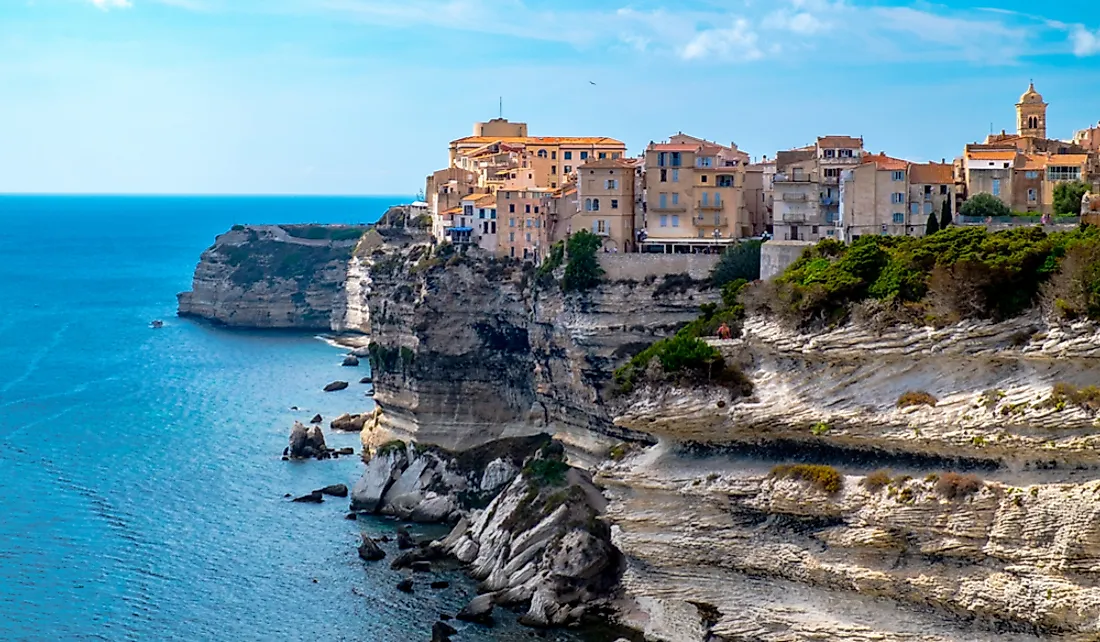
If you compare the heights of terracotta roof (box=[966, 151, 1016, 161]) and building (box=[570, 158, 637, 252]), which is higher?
terracotta roof (box=[966, 151, 1016, 161])

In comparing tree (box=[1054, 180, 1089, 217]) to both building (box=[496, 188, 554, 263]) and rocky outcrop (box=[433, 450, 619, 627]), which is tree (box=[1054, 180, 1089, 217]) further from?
building (box=[496, 188, 554, 263])

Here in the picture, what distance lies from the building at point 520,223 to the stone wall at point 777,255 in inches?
429

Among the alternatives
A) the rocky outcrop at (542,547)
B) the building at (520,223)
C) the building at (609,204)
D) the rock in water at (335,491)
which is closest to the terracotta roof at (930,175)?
the building at (609,204)

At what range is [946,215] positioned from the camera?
4903 cm

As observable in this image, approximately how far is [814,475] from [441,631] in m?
11.0

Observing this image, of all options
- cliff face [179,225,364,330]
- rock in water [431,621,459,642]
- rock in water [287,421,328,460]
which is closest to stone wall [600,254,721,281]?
rock in water [431,621,459,642]

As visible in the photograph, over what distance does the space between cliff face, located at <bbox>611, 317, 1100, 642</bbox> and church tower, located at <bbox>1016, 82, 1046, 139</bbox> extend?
25.2m

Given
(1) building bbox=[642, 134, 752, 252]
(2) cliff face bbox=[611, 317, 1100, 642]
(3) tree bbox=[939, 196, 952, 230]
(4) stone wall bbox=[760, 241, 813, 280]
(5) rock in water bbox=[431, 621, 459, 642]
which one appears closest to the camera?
(2) cliff face bbox=[611, 317, 1100, 642]

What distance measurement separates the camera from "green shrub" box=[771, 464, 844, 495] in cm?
3962

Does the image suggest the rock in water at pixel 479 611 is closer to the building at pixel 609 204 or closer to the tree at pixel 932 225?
the building at pixel 609 204

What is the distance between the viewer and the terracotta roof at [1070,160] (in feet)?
171

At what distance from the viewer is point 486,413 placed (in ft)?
192

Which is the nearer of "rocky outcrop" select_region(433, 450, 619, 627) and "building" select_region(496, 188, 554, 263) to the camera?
"rocky outcrop" select_region(433, 450, 619, 627)

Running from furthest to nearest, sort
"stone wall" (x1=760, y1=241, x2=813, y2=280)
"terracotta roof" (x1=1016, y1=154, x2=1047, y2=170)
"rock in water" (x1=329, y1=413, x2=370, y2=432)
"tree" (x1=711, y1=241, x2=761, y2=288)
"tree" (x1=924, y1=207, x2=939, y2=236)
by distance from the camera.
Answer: "rock in water" (x1=329, y1=413, x2=370, y2=432)
"terracotta roof" (x1=1016, y1=154, x2=1047, y2=170)
"tree" (x1=711, y1=241, x2=761, y2=288)
"stone wall" (x1=760, y1=241, x2=813, y2=280)
"tree" (x1=924, y1=207, x2=939, y2=236)
